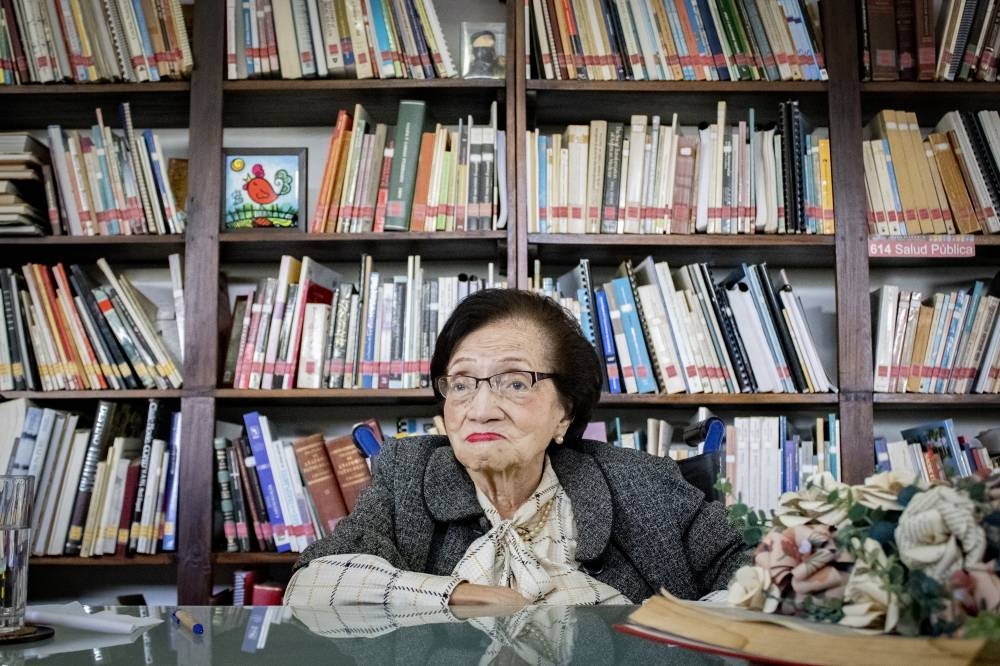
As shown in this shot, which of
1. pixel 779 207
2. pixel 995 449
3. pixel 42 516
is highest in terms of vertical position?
pixel 779 207

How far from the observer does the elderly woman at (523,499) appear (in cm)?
178

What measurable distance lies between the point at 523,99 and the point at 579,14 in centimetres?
28

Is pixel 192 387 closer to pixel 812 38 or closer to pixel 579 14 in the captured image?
pixel 579 14

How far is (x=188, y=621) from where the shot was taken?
42.1 inches

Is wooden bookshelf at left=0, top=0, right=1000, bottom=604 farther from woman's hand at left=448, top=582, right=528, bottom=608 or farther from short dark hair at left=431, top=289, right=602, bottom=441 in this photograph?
woman's hand at left=448, top=582, right=528, bottom=608

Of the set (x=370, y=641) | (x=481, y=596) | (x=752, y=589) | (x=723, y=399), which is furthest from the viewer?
(x=723, y=399)

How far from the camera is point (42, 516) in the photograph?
2.64 meters

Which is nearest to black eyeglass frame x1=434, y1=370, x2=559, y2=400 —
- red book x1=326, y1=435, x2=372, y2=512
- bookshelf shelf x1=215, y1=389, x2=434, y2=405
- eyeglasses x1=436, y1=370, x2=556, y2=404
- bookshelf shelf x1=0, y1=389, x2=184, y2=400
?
eyeglasses x1=436, y1=370, x2=556, y2=404

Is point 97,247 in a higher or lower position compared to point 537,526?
higher

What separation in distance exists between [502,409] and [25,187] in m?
1.71

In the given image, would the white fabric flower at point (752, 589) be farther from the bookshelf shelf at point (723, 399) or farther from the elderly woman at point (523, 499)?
the bookshelf shelf at point (723, 399)

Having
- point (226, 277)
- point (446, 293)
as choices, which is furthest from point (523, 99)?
point (226, 277)

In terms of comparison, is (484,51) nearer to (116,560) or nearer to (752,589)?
(116,560)

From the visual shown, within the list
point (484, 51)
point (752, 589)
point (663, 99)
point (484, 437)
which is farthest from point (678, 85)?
point (752, 589)
